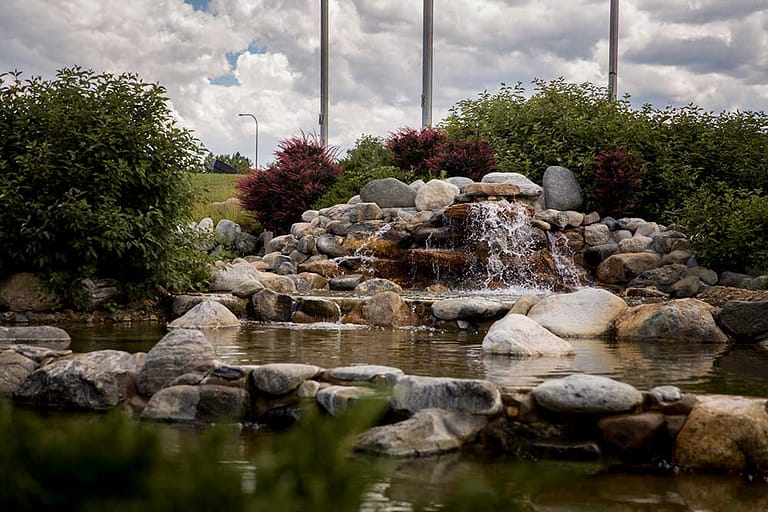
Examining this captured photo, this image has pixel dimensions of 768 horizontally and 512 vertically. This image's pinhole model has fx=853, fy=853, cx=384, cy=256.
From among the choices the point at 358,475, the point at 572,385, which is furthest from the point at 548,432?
the point at 358,475

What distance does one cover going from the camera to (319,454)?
1.18 metres

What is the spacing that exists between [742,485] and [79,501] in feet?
11.7

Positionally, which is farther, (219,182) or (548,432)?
(219,182)

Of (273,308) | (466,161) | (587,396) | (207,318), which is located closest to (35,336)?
(207,318)

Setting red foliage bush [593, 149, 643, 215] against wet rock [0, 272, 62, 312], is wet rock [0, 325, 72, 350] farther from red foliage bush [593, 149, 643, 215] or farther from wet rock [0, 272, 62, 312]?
red foliage bush [593, 149, 643, 215]

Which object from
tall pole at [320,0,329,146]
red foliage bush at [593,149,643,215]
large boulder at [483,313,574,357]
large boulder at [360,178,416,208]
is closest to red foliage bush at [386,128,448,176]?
large boulder at [360,178,416,208]

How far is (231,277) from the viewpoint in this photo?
34.7 feet

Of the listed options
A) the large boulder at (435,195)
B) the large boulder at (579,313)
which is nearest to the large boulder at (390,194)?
the large boulder at (435,195)

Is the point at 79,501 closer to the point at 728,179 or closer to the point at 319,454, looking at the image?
the point at 319,454

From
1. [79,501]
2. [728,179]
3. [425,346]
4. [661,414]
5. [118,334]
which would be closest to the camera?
[79,501]

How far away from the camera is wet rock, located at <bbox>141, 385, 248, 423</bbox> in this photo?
497 cm

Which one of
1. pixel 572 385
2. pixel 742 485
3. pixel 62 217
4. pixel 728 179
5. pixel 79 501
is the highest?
pixel 728 179

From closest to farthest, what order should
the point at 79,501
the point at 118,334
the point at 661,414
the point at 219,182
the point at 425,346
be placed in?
the point at 79,501, the point at 661,414, the point at 425,346, the point at 118,334, the point at 219,182

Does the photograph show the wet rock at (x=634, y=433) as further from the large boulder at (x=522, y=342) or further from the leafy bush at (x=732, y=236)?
the leafy bush at (x=732, y=236)
